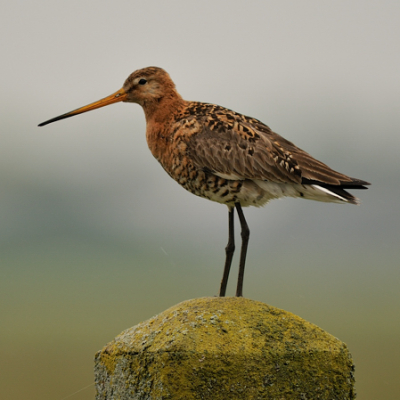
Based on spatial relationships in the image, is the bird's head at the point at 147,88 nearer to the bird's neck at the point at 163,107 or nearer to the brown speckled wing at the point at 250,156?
the bird's neck at the point at 163,107

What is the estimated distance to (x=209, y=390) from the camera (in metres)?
5.45

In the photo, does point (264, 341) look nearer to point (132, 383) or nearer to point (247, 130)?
point (132, 383)

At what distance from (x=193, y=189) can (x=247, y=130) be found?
1083 mm

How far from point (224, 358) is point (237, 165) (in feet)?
8.85

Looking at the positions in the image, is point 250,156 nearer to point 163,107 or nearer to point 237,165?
point 237,165

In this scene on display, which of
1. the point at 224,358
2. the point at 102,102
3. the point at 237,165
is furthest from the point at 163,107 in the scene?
the point at 224,358

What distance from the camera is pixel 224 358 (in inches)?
217

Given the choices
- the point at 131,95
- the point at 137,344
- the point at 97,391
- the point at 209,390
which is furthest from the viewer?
the point at 131,95

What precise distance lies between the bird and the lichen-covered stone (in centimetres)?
122

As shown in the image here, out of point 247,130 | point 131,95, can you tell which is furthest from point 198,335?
point 131,95

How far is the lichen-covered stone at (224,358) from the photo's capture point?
5.47 metres

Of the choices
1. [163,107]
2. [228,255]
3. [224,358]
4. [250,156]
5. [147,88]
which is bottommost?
[224,358]

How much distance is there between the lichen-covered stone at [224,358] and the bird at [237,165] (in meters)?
1.22

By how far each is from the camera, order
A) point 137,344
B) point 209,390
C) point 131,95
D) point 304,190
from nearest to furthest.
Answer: point 209,390 → point 137,344 → point 304,190 → point 131,95
